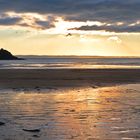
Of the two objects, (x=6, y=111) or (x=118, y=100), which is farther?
(x=118, y=100)

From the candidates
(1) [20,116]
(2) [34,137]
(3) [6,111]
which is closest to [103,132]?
(2) [34,137]

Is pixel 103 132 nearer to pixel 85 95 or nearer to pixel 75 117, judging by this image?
pixel 75 117

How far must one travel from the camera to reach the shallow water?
1416 cm

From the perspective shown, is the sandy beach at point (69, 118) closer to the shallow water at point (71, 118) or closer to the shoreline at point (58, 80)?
the shallow water at point (71, 118)

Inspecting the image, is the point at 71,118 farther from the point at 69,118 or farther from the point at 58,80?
the point at 58,80

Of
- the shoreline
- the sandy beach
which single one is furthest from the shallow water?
the shoreline

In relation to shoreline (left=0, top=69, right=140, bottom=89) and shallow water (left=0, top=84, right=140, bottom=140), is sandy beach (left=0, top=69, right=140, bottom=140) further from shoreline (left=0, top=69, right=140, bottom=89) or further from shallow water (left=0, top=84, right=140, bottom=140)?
shoreline (left=0, top=69, right=140, bottom=89)

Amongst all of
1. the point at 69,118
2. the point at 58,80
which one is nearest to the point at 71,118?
the point at 69,118

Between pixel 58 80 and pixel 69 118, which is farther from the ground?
pixel 69 118

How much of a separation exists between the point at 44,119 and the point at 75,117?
1.27m

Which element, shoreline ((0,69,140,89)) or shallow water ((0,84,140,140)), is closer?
shallow water ((0,84,140,140))

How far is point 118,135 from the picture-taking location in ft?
46.2

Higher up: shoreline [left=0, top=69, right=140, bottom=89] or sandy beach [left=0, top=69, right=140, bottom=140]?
sandy beach [left=0, top=69, right=140, bottom=140]

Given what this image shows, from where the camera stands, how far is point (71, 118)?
17.5 m
